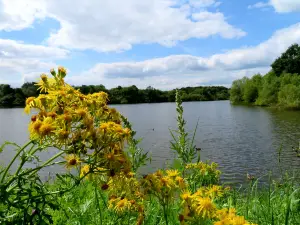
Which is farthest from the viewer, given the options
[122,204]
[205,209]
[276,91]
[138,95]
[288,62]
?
[138,95]

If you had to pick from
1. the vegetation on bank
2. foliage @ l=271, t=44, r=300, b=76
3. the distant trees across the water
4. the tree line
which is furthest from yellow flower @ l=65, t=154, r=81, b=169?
foliage @ l=271, t=44, r=300, b=76

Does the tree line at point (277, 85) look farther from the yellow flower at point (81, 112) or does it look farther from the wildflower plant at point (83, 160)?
the yellow flower at point (81, 112)

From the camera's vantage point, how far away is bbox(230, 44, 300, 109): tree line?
64.4 metres

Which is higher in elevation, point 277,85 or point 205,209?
point 277,85

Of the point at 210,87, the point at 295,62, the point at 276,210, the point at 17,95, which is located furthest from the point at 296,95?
the point at 210,87

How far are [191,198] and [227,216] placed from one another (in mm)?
295

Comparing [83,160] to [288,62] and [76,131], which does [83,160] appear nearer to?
[76,131]

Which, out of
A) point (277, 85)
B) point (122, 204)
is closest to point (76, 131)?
point (122, 204)

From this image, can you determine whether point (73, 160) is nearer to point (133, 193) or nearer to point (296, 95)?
point (133, 193)

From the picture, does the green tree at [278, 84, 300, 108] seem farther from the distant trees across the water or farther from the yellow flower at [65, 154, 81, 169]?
the yellow flower at [65, 154, 81, 169]

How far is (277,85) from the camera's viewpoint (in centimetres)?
7319

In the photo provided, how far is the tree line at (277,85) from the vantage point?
64.4m

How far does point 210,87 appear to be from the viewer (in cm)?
15825

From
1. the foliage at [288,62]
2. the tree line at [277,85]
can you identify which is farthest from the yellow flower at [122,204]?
the foliage at [288,62]
